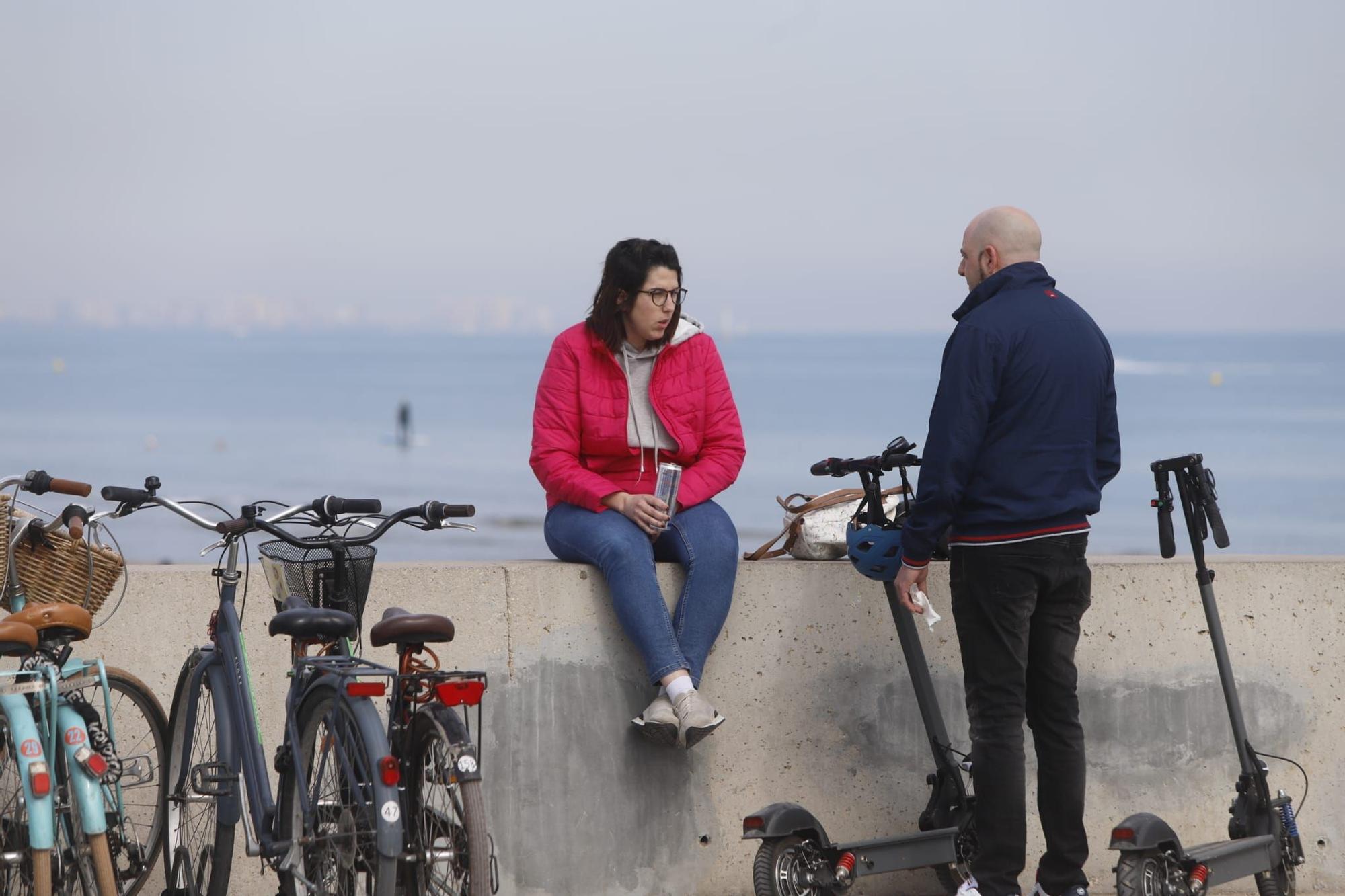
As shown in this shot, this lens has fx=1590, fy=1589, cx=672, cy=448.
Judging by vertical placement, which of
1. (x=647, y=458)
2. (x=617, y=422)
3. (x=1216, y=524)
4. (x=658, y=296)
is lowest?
(x=1216, y=524)

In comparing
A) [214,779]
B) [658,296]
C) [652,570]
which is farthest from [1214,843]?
[214,779]

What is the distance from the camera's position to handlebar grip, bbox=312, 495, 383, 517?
12.7 feet

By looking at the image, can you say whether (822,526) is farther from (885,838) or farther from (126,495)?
(126,495)

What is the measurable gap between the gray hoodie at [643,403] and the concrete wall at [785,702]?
0.40 metres

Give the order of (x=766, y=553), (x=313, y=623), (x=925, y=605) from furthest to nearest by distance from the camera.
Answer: (x=766, y=553) → (x=925, y=605) → (x=313, y=623)

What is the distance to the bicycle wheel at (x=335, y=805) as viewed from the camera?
136 inches

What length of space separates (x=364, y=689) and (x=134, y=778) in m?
1.55

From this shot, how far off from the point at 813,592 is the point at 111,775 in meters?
2.17

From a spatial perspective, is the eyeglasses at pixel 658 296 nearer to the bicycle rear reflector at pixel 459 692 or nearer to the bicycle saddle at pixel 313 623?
the bicycle saddle at pixel 313 623

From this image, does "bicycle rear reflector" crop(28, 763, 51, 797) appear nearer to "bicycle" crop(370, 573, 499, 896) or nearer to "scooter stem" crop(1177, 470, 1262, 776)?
"bicycle" crop(370, 573, 499, 896)

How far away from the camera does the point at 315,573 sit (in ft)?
12.7

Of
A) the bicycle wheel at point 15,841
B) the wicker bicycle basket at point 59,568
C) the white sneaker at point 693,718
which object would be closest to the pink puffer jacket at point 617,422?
the white sneaker at point 693,718

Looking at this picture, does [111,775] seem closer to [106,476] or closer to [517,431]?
[106,476]

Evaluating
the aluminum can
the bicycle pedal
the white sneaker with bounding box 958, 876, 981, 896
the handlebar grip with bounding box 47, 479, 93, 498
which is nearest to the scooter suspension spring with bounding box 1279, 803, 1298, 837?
the white sneaker with bounding box 958, 876, 981, 896
